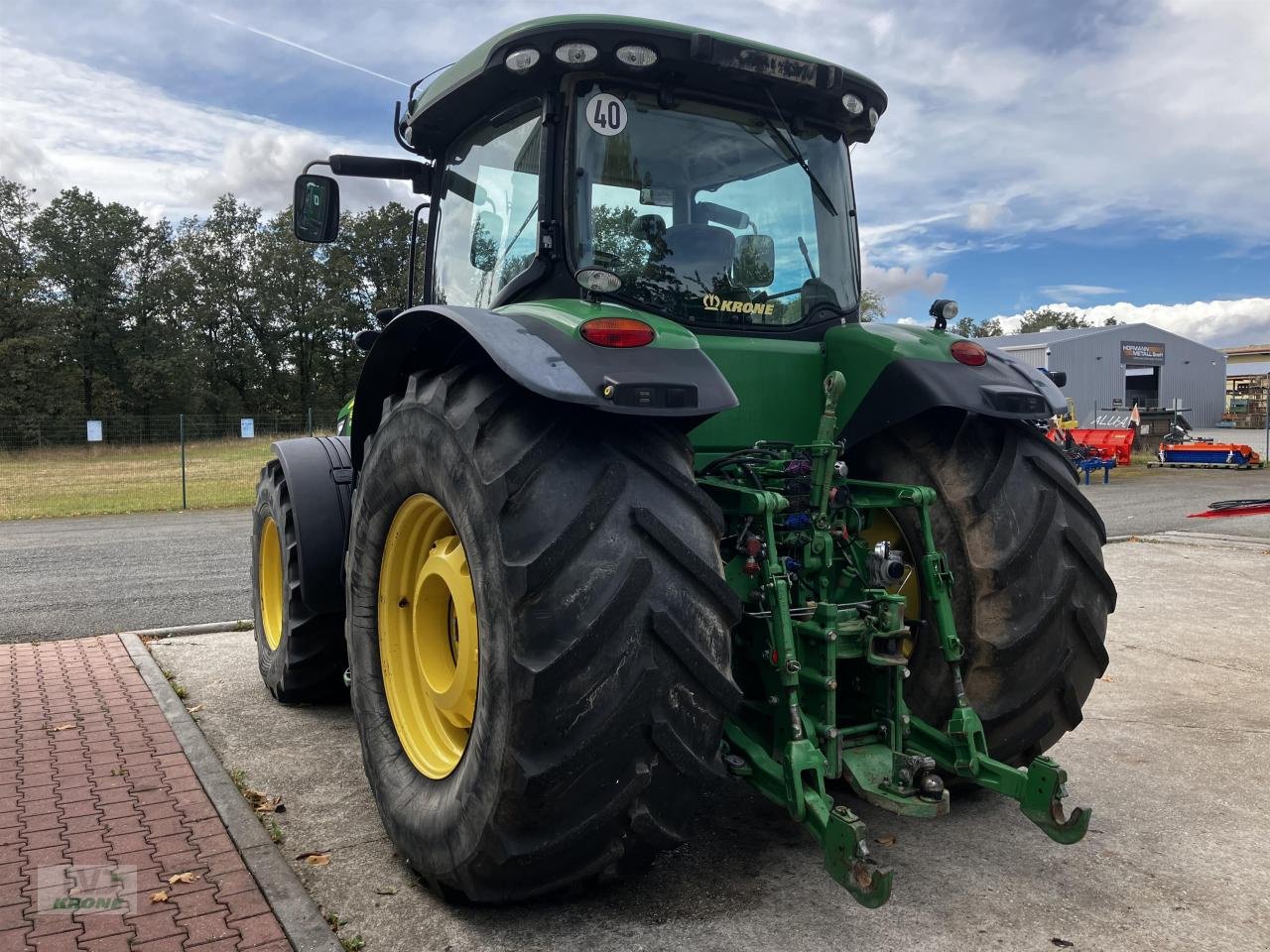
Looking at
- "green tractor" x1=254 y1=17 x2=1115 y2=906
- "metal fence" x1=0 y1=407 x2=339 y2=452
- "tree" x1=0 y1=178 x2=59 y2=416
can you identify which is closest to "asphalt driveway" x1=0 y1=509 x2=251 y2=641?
"green tractor" x1=254 y1=17 x2=1115 y2=906

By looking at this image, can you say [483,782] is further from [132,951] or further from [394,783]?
[132,951]

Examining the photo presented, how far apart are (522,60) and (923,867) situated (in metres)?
2.92

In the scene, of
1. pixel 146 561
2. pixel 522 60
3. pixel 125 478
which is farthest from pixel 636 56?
pixel 125 478

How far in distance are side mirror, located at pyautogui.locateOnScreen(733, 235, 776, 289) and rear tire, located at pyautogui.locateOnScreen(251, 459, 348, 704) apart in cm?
243

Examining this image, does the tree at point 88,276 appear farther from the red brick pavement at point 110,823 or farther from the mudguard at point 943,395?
the mudguard at point 943,395

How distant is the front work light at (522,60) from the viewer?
3098 millimetres

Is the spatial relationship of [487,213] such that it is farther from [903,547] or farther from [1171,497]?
[1171,497]

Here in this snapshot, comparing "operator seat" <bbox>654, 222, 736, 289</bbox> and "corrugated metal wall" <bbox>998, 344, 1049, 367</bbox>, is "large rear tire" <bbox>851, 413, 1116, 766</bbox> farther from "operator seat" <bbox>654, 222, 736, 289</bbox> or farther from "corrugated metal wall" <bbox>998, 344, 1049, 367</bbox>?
"corrugated metal wall" <bbox>998, 344, 1049, 367</bbox>

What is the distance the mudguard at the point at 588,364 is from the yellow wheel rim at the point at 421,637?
0.60 m

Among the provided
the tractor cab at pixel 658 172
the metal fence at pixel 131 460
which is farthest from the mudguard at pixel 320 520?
the metal fence at pixel 131 460

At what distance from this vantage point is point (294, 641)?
4.61m

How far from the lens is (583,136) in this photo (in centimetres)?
315

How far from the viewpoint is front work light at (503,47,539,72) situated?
310 cm

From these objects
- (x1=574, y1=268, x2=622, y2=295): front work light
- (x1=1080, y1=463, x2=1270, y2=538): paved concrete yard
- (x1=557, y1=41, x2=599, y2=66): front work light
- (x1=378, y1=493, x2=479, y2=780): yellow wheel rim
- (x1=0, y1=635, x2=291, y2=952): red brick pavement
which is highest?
(x1=557, y1=41, x2=599, y2=66): front work light
